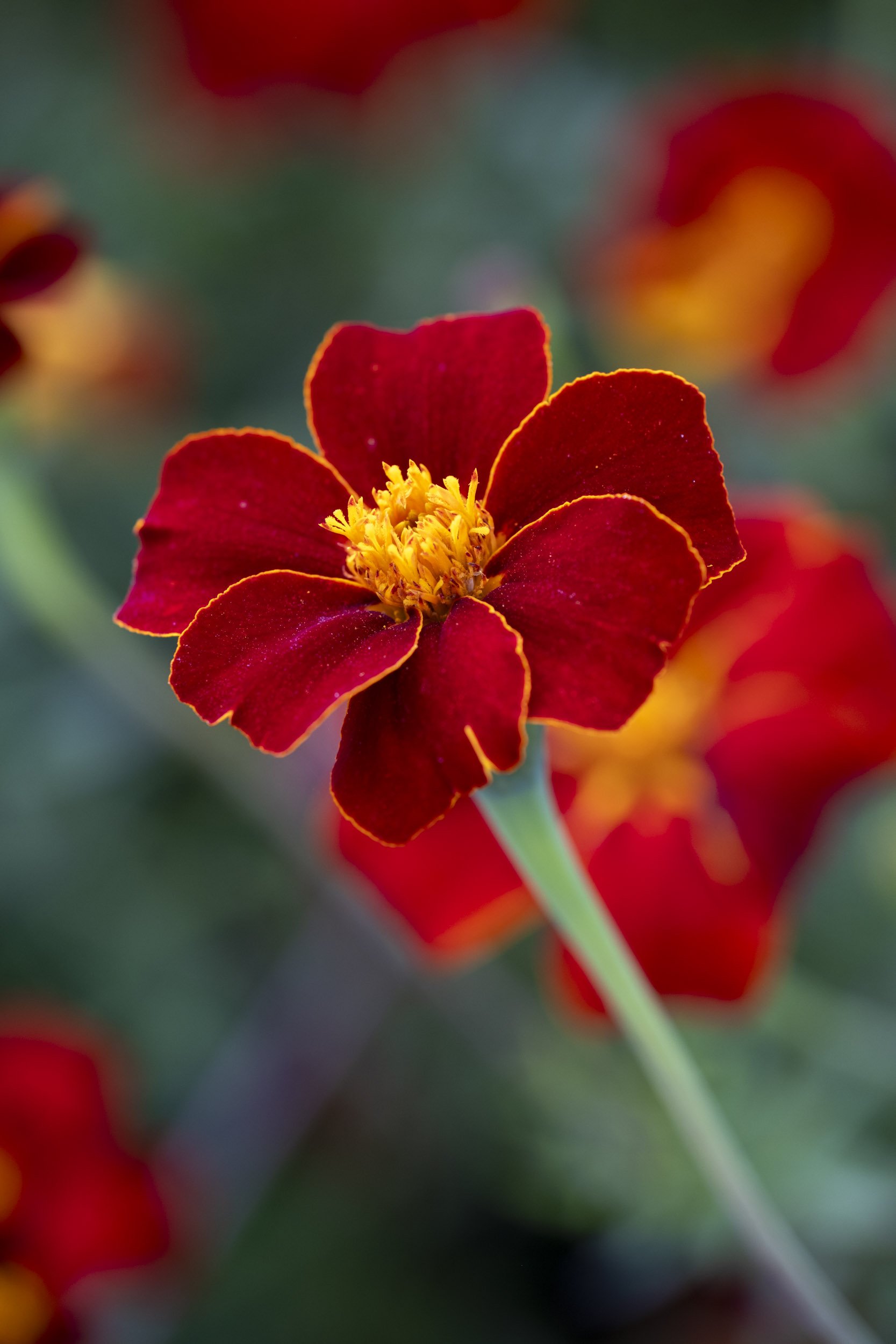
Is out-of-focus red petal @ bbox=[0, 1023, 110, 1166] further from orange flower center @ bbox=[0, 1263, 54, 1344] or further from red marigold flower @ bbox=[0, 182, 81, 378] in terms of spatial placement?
red marigold flower @ bbox=[0, 182, 81, 378]

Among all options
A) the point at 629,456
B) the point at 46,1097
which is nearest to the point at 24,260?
the point at 629,456

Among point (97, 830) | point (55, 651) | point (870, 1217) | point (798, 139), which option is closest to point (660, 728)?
point (870, 1217)

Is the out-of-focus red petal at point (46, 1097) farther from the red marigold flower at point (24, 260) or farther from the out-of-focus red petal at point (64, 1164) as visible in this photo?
the red marigold flower at point (24, 260)

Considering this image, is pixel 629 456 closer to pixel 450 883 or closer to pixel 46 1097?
pixel 450 883

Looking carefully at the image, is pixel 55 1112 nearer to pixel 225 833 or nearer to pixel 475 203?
pixel 225 833

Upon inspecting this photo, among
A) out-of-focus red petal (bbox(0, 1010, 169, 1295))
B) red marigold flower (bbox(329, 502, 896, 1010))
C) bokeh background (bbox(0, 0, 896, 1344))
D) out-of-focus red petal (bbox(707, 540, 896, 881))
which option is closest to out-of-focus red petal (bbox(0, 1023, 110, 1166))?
out-of-focus red petal (bbox(0, 1010, 169, 1295))
